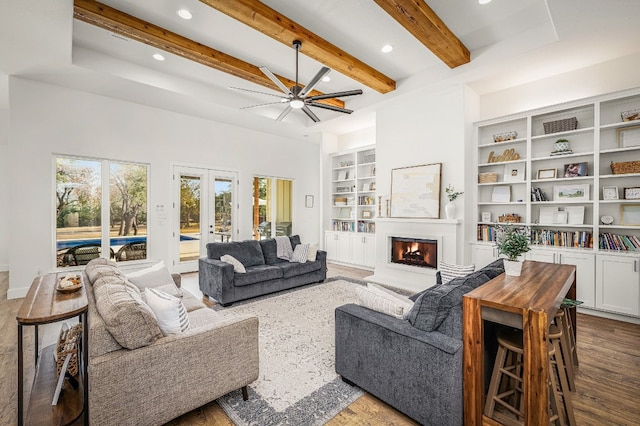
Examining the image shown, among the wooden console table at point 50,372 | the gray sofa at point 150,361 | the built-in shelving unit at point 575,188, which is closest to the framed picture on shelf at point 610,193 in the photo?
the built-in shelving unit at point 575,188

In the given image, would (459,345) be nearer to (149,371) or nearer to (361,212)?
(149,371)

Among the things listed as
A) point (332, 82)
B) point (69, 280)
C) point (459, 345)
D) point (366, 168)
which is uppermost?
point (332, 82)

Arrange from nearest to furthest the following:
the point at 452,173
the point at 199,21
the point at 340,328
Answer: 1. the point at 340,328
2. the point at 199,21
3. the point at 452,173

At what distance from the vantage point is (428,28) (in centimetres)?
336

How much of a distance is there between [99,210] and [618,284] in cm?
769

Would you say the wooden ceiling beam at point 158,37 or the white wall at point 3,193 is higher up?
the wooden ceiling beam at point 158,37

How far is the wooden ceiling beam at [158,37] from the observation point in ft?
10.4

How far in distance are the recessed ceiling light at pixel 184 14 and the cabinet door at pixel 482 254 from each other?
16.7 feet

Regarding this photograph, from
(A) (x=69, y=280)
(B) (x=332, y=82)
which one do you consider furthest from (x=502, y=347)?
(B) (x=332, y=82)

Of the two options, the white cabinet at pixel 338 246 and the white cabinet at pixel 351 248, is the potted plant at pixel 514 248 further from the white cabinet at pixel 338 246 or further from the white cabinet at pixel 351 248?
the white cabinet at pixel 338 246

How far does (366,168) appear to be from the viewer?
7.11 m

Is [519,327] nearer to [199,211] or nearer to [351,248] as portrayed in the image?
[351,248]

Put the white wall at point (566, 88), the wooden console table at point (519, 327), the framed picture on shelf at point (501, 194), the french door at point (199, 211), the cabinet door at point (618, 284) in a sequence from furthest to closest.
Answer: the french door at point (199, 211) → the framed picture on shelf at point (501, 194) → the white wall at point (566, 88) → the cabinet door at point (618, 284) → the wooden console table at point (519, 327)

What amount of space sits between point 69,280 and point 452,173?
16.0 ft
